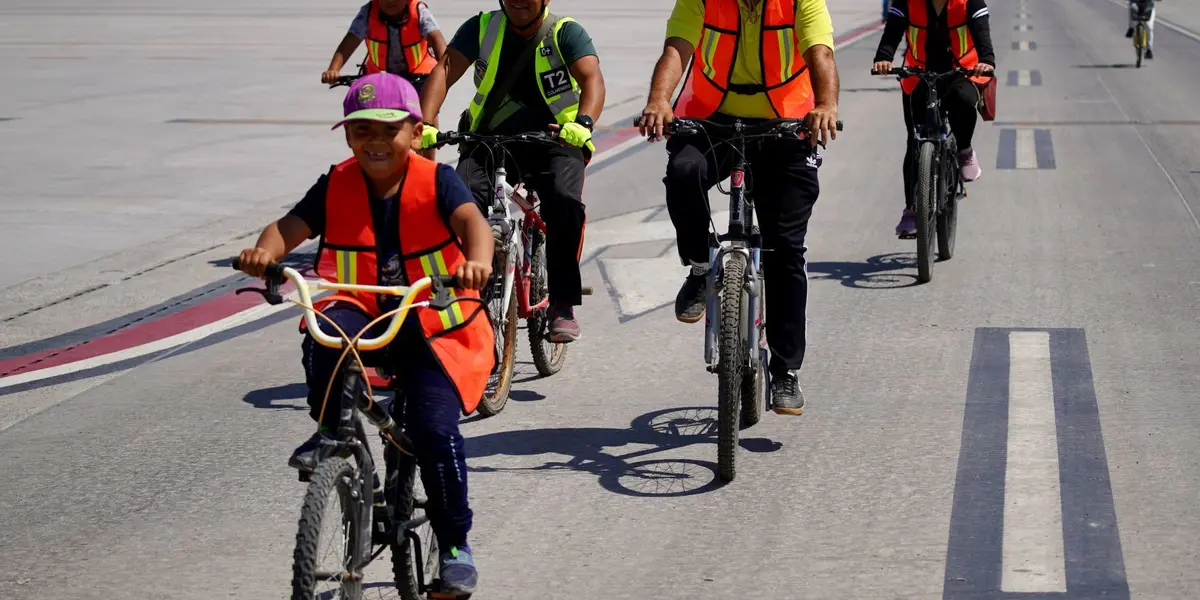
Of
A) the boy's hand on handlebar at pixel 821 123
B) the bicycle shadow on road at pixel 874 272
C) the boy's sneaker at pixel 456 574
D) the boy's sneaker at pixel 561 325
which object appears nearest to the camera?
the boy's sneaker at pixel 456 574

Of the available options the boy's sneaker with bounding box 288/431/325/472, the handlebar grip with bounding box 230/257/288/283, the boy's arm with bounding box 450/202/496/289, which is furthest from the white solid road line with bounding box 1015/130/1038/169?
the boy's sneaker with bounding box 288/431/325/472

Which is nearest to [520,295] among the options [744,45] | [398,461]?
[744,45]

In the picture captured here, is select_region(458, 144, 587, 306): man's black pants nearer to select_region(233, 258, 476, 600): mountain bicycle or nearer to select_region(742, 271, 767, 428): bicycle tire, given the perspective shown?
select_region(742, 271, 767, 428): bicycle tire

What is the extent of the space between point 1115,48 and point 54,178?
24616 mm

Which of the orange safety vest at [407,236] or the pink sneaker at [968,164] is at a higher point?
the orange safety vest at [407,236]

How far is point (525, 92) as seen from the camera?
24.6ft

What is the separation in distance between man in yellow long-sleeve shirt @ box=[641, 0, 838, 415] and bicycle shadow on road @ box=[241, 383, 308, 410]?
185 centimetres

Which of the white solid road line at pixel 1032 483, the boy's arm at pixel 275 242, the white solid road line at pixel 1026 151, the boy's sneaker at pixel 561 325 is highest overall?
the boy's arm at pixel 275 242

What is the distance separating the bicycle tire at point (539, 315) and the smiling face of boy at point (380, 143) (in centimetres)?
292

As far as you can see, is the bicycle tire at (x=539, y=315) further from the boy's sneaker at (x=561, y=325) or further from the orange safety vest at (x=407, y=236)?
the orange safety vest at (x=407, y=236)

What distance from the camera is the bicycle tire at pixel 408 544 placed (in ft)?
14.6

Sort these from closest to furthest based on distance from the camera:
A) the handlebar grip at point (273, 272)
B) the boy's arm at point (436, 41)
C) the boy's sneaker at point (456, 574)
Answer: the handlebar grip at point (273, 272), the boy's sneaker at point (456, 574), the boy's arm at point (436, 41)

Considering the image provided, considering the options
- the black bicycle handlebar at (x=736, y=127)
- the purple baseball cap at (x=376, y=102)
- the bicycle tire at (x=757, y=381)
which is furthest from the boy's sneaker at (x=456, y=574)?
the black bicycle handlebar at (x=736, y=127)

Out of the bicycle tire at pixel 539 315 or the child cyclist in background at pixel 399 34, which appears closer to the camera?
the bicycle tire at pixel 539 315
